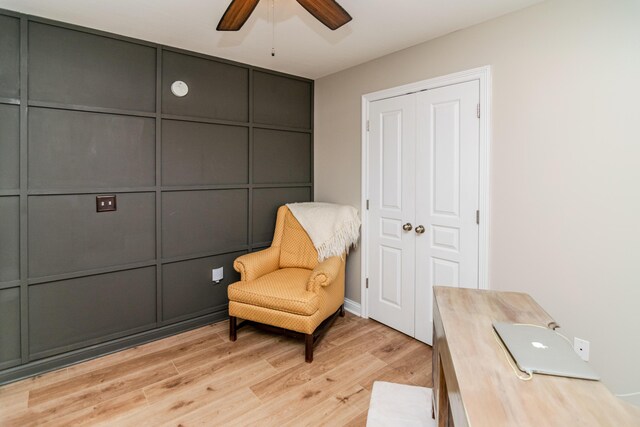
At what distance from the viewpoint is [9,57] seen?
83.4 inches

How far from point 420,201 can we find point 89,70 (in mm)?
2607

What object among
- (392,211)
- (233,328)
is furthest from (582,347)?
(233,328)

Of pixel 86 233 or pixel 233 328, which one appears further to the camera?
pixel 233 328

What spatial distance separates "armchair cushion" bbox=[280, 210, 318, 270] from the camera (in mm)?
3113

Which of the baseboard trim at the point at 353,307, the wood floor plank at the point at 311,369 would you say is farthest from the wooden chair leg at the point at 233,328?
the baseboard trim at the point at 353,307

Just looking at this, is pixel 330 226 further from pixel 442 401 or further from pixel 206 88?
pixel 442 401

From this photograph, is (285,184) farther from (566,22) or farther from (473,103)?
(566,22)

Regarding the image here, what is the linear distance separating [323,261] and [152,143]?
1.68 meters

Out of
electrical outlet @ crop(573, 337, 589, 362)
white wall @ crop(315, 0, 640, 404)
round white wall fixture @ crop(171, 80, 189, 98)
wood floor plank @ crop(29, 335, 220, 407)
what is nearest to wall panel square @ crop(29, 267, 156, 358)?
wood floor plank @ crop(29, 335, 220, 407)

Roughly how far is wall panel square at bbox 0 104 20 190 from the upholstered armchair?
61.2 inches

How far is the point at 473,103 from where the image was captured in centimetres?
232

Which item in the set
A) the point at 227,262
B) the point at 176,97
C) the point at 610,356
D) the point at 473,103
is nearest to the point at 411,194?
the point at 473,103

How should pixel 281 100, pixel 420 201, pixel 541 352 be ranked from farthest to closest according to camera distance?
1. pixel 281 100
2. pixel 420 201
3. pixel 541 352

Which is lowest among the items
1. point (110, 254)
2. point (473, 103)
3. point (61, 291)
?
point (61, 291)
